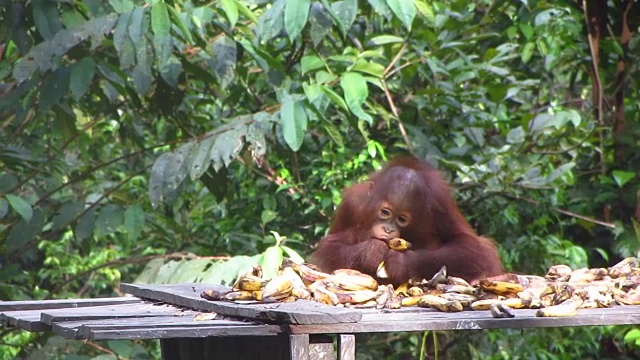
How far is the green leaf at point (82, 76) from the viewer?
4.07 m

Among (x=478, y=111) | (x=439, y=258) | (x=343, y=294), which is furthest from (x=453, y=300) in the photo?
(x=478, y=111)

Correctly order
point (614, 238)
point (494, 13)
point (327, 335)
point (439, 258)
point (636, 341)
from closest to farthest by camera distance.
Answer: point (327, 335), point (439, 258), point (636, 341), point (614, 238), point (494, 13)

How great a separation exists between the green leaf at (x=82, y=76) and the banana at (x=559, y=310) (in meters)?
2.16

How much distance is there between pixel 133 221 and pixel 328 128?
84 centimetres

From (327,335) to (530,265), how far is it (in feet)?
Answer: 9.24

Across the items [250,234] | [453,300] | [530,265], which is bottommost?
[530,265]

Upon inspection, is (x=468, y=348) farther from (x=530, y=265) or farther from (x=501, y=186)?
(x=501, y=186)

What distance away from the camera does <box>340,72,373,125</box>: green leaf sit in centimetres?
422

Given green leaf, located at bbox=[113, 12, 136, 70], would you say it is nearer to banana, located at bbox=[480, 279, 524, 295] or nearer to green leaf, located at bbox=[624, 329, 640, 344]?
banana, located at bbox=[480, 279, 524, 295]

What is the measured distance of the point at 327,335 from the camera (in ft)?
7.43

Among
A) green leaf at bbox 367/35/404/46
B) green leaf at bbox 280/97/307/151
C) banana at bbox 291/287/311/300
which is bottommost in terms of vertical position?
banana at bbox 291/287/311/300

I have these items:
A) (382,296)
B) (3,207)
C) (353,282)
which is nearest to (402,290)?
(353,282)

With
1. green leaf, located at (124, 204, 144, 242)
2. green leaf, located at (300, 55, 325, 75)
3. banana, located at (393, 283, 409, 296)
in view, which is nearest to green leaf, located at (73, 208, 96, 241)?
green leaf, located at (124, 204, 144, 242)

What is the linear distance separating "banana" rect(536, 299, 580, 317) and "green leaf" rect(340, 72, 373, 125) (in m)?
1.77
